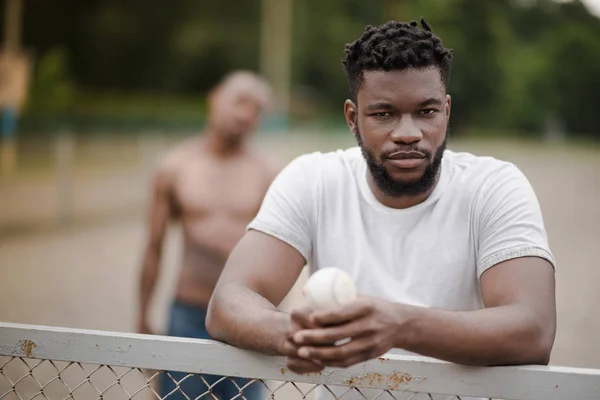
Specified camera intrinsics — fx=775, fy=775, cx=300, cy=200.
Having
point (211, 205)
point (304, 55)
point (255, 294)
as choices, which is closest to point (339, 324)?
point (255, 294)

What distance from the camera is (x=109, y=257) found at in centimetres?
1259

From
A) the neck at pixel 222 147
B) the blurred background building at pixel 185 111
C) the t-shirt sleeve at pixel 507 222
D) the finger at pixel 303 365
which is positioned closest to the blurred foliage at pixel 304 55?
the blurred background building at pixel 185 111

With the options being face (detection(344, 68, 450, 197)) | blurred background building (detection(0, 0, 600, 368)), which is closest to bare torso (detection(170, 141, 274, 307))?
face (detection(344, 68, 450, 197))

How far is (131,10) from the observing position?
4428 centimetres

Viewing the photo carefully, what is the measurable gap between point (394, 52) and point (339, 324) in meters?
0.87

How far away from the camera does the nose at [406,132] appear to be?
2168 millimetres

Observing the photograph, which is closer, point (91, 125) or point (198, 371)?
point (198, 371)

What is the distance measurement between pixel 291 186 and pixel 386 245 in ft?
1.14

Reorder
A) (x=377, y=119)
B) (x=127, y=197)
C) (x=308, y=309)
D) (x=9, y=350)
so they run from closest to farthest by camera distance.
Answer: (x=308, y=309) → (x=9, y=350) → (x=377, y=119) → (x=127, y=197)

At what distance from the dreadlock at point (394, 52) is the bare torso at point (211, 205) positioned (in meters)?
2.47

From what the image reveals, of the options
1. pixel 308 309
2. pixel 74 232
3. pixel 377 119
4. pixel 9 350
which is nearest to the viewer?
pixel 308 309

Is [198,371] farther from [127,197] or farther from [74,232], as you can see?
[127,197]

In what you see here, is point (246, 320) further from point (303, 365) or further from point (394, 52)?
point (394, 52)

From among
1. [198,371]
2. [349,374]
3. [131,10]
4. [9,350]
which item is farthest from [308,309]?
[131,10]
